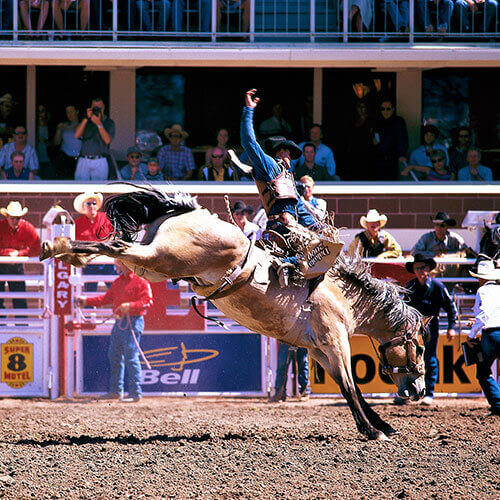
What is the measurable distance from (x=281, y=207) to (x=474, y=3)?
869cm

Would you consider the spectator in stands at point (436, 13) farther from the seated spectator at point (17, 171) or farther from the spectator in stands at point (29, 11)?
the seated spectator at point (17, 171)

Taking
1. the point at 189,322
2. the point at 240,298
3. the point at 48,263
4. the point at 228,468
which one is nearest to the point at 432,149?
the point at 189,322

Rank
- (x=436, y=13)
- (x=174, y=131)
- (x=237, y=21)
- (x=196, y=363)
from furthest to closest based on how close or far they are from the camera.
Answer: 1. (x=237, y=21)
2. (x=436, y=13)
3. (x=174, y=131)
4. (x=196, y=363)

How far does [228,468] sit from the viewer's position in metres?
7.13

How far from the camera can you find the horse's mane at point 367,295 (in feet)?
28.4

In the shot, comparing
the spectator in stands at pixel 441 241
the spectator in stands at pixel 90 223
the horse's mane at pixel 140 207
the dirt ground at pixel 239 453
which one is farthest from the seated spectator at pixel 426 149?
the horse's mane at pixel 140 207

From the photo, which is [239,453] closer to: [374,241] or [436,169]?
[374,241]

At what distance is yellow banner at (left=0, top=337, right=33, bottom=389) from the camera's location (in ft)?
36.0

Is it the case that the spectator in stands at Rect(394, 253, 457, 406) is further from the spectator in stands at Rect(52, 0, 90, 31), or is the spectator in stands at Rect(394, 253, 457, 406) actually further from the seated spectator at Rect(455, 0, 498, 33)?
the spectator in stands at Rect(52, 0, 90, 31)

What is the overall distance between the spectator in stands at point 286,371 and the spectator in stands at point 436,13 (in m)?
6.84

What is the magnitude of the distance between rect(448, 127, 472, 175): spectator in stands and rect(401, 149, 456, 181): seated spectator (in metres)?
0.23

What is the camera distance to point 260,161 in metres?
7.91

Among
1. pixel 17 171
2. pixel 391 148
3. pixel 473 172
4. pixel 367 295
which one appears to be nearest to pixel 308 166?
pixel 391 148

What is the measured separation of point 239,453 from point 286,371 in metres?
3.37
